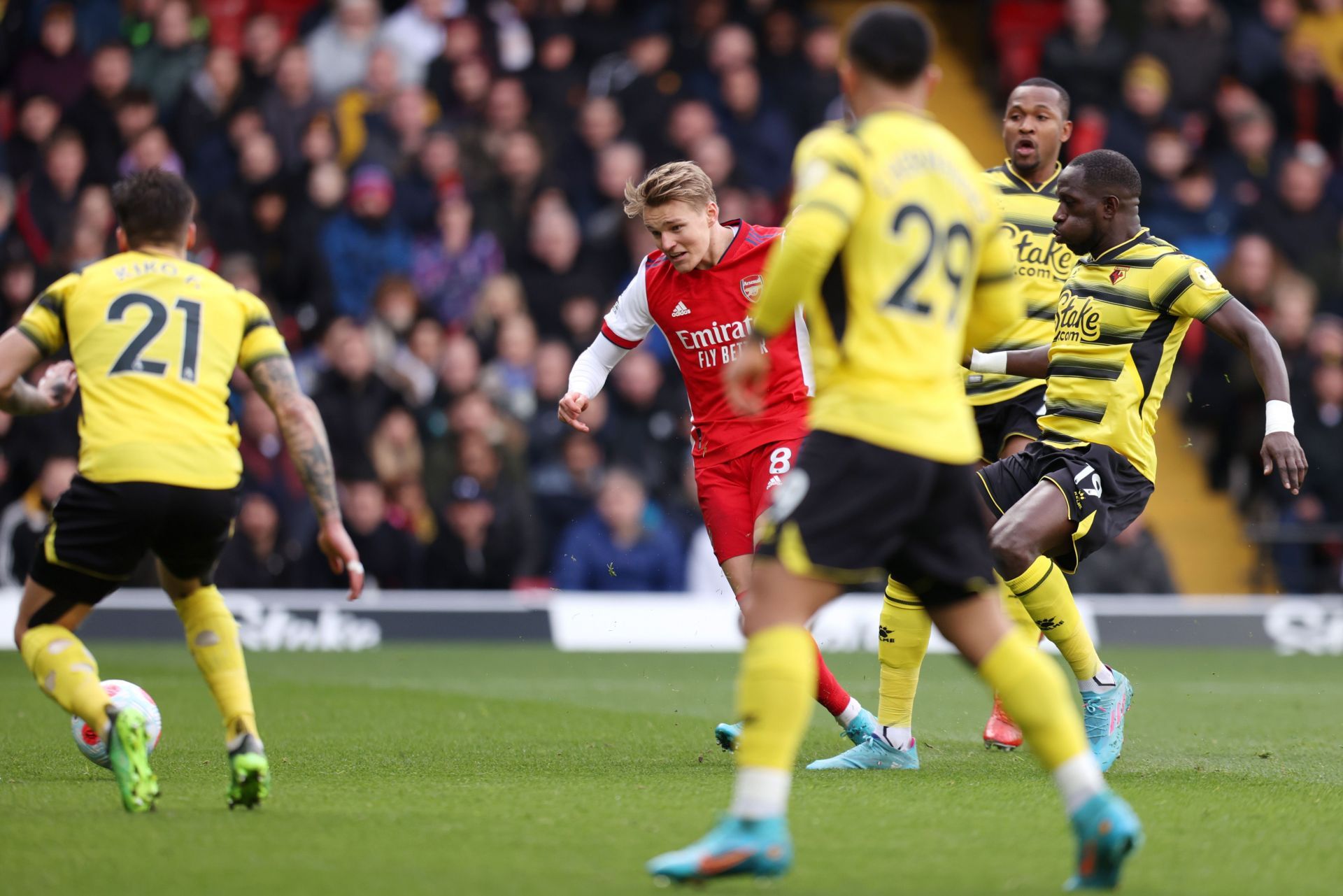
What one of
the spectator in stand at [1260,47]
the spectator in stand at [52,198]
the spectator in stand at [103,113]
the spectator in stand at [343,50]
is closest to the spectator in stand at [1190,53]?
the spectator in stand at [1260,47]

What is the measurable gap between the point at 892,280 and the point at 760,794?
1.36 meters

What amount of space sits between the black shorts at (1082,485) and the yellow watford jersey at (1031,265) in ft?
2.92

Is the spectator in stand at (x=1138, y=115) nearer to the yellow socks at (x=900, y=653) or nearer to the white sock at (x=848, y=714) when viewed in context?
the yellow socks at (x=900, y=653)

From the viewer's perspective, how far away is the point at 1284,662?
12625 mm

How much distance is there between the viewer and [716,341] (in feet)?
24.0

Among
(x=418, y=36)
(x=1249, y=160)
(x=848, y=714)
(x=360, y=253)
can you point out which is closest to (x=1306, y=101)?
(x=1249, y=160)

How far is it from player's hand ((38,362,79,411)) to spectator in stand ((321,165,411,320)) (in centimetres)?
863

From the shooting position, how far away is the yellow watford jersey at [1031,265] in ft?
26.8

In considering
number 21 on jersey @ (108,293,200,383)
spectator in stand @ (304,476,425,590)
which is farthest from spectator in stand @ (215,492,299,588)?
number 21 on jersey @ (108,293,200,383)

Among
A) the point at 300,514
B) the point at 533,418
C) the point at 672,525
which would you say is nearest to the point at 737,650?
the point at 672,525

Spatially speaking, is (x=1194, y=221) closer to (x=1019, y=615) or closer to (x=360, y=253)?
(x=360, y=253)

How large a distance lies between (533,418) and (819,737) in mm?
6334

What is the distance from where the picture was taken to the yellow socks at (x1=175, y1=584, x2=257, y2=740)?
5.71 metres

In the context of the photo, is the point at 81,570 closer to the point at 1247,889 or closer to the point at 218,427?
the point at 218,427
